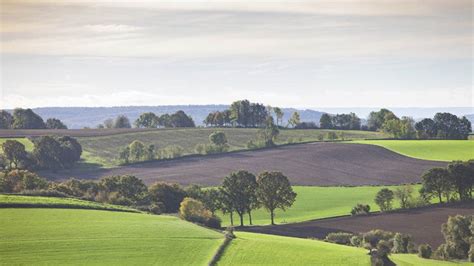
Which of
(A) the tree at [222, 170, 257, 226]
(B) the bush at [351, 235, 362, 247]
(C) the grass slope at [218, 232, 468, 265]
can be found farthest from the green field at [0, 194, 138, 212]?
(B) the bush at [351, 235, 362, 247]

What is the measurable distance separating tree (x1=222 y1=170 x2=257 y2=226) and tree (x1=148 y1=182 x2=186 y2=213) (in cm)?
733

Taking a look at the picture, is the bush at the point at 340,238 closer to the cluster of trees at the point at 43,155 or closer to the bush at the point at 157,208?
the bush at the point at 157,208

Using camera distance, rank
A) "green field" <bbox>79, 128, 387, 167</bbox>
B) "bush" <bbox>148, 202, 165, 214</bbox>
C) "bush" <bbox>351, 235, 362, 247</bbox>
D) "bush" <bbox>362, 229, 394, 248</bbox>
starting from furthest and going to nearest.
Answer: "green field" <bbox>79, 128, 387, 167</bbox> < "bush" <bbox>148, 202, 165, 214</bbox> < "bush" <bbox>351, 235, 362, 247</bbox> < "bush" <bbox>362, 229, 394, 248</bbox>

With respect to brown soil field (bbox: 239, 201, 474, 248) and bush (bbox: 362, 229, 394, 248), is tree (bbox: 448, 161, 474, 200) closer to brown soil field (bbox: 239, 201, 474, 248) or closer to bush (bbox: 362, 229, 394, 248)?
brown soil field (bbox: 239, 201, 474, 248)

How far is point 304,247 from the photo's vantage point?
66.3 m

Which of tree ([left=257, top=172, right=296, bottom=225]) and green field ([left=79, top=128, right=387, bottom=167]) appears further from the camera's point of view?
green field ([left=79, top=128, right=387, bottom=167])

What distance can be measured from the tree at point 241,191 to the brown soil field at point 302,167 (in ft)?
88.4

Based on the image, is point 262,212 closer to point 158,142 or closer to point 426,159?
point 426,159

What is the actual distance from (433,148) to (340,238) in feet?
309

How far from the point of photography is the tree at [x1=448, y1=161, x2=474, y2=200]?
110 m

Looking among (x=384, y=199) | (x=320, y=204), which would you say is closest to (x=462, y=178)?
(x=384, y=199)

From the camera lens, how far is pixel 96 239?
5834 cm

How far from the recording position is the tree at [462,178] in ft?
360

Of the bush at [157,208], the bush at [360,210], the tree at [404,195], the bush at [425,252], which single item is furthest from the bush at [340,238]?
the tree at [404,195]
